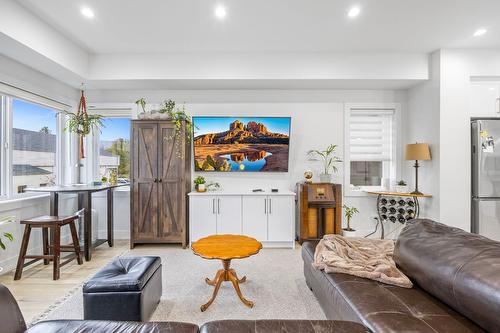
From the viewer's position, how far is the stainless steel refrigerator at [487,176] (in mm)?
3473

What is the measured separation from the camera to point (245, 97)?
173 inches

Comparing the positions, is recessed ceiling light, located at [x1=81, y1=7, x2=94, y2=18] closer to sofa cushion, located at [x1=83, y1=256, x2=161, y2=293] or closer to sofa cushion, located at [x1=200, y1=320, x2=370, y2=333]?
sofa cushion, located at [x1=83, y1=256, x2=161, y2=293]

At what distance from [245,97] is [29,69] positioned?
3044 mm


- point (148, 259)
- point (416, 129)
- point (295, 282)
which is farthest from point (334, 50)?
point (148, 259)

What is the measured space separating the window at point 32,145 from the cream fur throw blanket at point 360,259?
3.92 meters

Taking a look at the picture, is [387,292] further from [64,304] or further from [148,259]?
[64,304]

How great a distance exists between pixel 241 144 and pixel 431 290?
127 inches

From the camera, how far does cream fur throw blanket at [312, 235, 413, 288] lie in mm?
1789

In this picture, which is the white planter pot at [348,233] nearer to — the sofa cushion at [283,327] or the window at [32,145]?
the sofa cushion at [283,327]

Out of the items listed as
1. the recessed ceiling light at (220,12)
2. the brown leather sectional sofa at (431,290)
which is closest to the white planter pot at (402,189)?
the brown leather sectional sofa at (431,290)

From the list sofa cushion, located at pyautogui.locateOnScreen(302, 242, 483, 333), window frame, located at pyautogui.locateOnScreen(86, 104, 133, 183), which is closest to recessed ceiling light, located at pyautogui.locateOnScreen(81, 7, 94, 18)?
window frame, located at pyautogui.locateOnScreen(86, 104, 133, 183)

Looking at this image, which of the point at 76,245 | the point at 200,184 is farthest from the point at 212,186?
the point at 76,245

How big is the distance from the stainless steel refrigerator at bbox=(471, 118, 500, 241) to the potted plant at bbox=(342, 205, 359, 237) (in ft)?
5.31

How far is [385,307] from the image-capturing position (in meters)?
1.45
